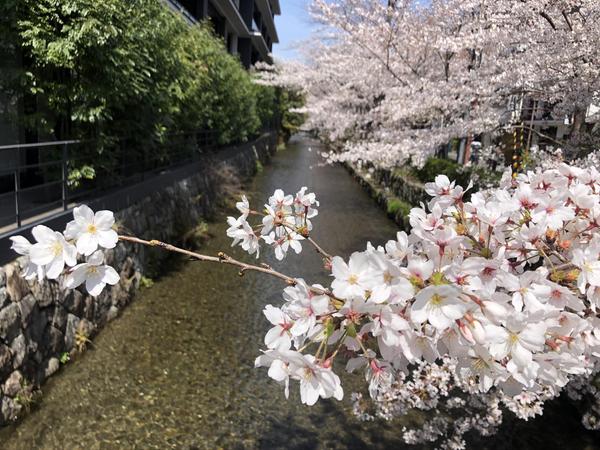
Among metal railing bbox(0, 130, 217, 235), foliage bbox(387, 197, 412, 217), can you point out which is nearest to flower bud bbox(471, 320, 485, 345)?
metal railing bbox(0, 130, 217, 235)

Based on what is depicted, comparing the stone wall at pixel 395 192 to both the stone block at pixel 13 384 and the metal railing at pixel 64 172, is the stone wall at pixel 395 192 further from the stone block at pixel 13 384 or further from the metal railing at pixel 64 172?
the stone block at pixel 13 384

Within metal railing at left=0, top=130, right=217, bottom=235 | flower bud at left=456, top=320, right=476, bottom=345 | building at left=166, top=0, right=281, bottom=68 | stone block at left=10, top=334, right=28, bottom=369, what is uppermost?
building at left=166, top=0, right=281, bottom=68

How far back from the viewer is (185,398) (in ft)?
14.8

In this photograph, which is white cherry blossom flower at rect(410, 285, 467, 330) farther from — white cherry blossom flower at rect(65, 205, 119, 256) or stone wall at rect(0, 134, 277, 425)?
stone wall at rect(0, 134, 277, 425)

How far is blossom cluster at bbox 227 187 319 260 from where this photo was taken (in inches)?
78.8

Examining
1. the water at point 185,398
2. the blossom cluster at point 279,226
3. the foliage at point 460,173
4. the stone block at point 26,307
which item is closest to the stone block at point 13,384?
the water at point 185,398

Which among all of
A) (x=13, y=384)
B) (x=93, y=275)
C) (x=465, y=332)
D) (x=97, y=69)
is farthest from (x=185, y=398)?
(x=97, y=69)

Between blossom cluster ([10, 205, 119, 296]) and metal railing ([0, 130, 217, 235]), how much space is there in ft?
11.3

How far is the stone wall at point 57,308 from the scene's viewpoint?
12.8ft

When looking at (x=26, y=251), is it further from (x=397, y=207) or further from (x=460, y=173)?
(x=397, y=207)

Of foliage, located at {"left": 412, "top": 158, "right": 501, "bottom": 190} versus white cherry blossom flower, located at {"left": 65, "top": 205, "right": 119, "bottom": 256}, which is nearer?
white cherry blossom flower, located at {"left": 65, "top": 205, "right": 119, "bottom": 256}

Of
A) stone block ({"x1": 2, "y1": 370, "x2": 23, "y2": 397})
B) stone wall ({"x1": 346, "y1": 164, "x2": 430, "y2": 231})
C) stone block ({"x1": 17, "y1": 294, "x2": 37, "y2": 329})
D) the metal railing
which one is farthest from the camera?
stone wall ({"x1": 346, "y1": 164, "x2": 430, "y2": 231})

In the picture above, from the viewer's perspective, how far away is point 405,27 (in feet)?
37.5

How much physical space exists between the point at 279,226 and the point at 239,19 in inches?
906
